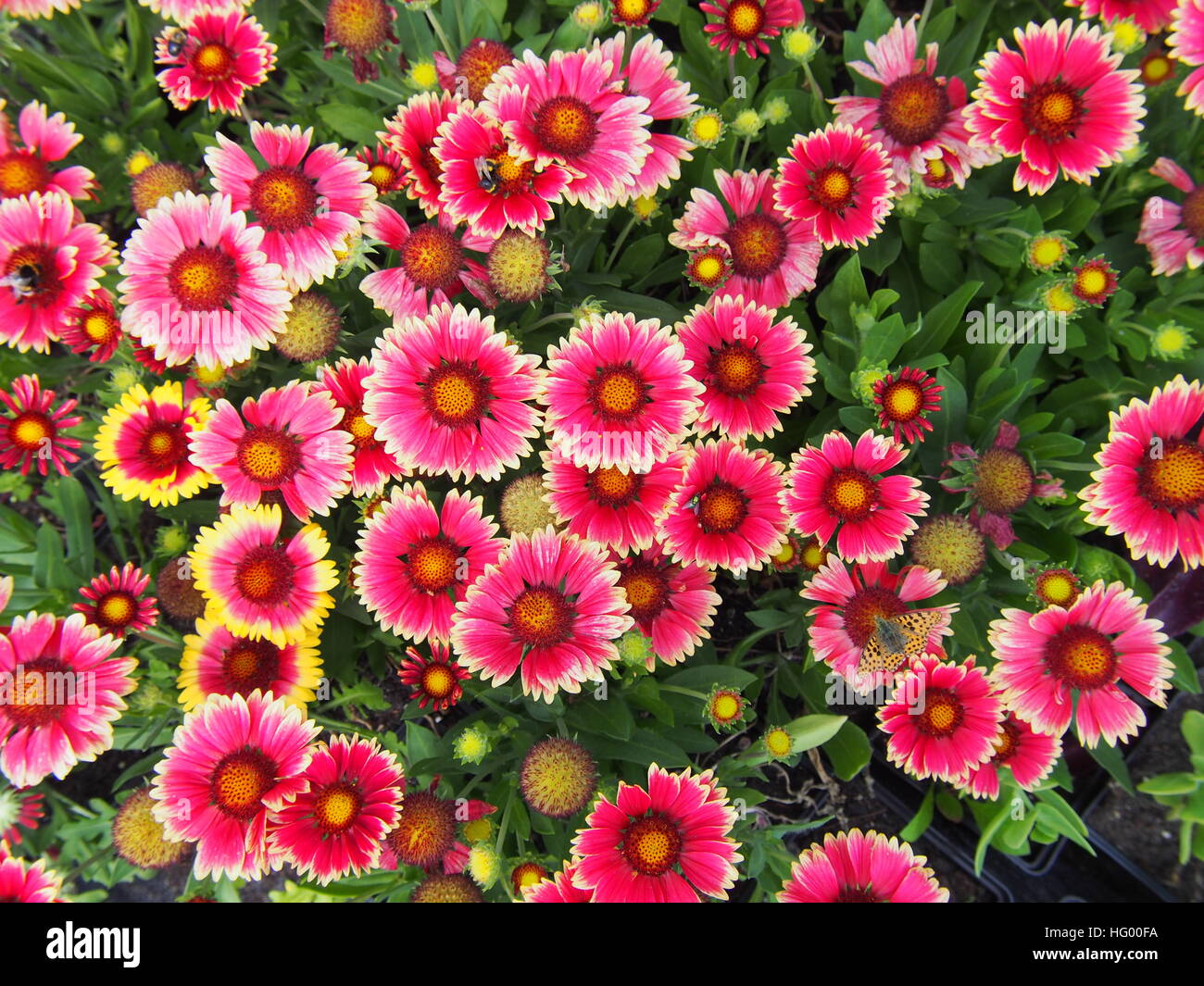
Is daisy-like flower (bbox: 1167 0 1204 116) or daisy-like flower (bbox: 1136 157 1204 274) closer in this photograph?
daisy-like flower (bbox: 1167 0 1204 116)

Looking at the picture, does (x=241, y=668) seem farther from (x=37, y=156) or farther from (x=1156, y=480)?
(x=1156, y=480)

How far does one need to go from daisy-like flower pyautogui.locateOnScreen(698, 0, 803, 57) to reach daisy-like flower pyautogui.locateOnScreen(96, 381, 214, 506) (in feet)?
5.30

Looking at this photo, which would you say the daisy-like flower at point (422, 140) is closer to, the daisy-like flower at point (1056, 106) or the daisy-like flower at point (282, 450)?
the daisy-like flower at point (282, 450)

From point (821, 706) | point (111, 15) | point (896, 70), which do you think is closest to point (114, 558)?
point (111, 15)

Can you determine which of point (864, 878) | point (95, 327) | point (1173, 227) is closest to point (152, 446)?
point (95, 327)

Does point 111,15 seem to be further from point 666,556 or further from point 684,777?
point 684,777

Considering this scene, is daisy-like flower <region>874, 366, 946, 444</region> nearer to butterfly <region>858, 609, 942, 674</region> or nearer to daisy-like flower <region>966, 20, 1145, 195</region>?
butterfly <region>858, 609, 942, 674</region>

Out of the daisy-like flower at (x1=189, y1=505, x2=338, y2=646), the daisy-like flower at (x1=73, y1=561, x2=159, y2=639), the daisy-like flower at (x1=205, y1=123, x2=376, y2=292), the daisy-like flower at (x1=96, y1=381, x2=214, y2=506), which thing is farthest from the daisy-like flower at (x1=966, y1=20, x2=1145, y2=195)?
the daisy-like flower at (x1=73, y1=561, x2=159, y2=639)

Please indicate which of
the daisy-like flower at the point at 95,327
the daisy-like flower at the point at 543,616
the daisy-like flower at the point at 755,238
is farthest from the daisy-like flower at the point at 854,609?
the daisy-like flower at the point at 95,327

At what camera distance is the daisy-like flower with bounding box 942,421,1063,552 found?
72.8 inches

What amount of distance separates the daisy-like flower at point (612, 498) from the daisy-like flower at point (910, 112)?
1.02 meters

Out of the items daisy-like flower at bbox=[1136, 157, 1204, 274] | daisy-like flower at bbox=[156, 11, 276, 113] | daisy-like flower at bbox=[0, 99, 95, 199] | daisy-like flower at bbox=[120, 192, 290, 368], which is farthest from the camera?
daisy-like flower at bbox=[0, 99, 95, 199]

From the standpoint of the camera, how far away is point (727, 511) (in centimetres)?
193

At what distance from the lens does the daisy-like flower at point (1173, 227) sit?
2053 millimetres
